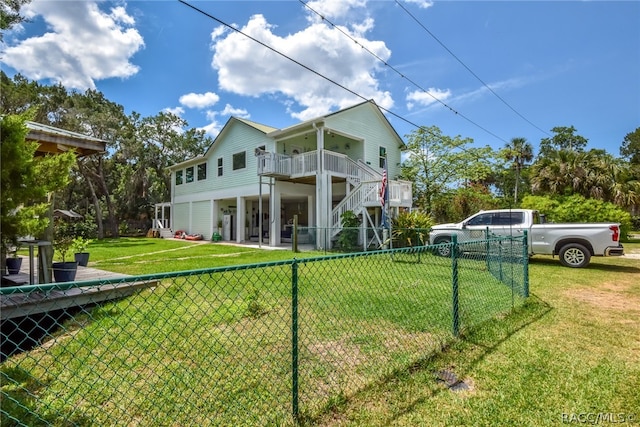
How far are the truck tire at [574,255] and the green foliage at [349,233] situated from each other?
6.62 meters

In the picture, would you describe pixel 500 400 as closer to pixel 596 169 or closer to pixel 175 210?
pixel 596 169

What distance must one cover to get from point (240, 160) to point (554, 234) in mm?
15499

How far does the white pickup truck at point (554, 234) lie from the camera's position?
8.78 metres

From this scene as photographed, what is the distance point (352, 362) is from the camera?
131 inches

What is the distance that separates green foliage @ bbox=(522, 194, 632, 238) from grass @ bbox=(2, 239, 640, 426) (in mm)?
11743

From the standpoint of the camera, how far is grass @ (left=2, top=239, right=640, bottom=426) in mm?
2510

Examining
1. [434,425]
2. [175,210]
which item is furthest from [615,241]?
[175,210]

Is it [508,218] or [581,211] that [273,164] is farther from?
[581,211]

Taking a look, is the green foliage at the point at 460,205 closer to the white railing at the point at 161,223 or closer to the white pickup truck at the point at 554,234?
the white pickup truck at the point at 554,234

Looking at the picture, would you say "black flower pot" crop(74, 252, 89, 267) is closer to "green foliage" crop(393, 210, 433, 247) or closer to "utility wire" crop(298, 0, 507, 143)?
"utility wire" crop(298, 0, 507, 143)

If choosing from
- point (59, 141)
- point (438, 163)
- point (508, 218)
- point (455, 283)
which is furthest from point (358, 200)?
point (59, 141)

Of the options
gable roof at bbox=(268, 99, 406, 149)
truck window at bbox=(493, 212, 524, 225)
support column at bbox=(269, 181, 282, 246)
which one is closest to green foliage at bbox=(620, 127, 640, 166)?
gable roof at bbox=(268, 99, 406, 149)

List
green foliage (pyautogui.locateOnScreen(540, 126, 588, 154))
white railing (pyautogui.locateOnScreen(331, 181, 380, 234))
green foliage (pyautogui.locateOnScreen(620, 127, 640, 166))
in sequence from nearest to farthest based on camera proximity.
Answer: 1. white railing (pyautogui.locateOnScreen(331, 181, 380, 234))
2. green foliage (pyautogui.locateOnScreen(620, 127, 640, 166))
3. green foliage (pyautogui.locateOnScreen(540, 126, 588, 154))

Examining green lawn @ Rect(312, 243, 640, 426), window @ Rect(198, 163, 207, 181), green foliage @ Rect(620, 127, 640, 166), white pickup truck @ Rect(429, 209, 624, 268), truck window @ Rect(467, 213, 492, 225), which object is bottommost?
green lawn @ Rect(312, 243, 640, 426)
